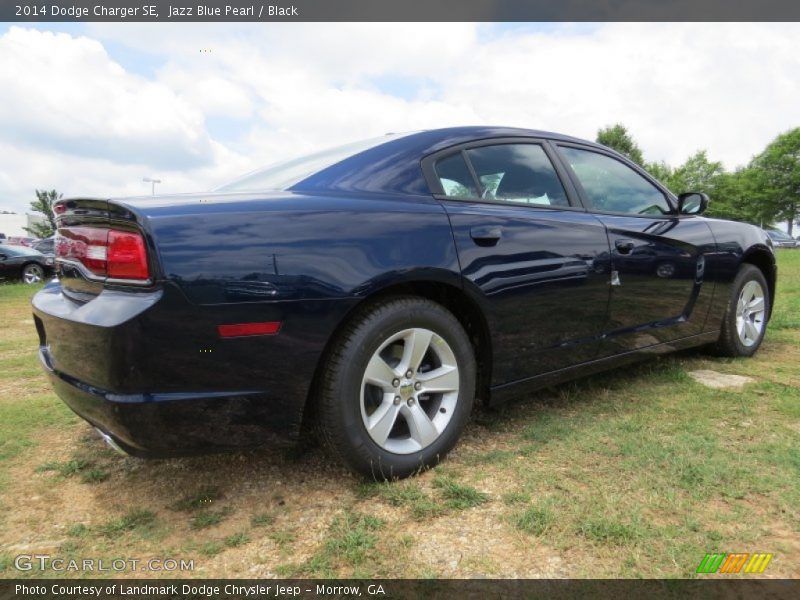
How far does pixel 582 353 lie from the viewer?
2.76 meters

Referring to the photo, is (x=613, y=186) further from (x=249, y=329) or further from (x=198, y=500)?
(x=198, y=500)

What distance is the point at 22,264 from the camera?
1343 cm

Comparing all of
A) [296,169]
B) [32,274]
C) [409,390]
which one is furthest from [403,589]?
[32,274]

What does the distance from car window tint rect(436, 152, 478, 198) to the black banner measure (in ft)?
4.93

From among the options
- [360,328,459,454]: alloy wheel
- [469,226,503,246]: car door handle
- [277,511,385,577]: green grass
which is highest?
[469,226,503,246]: car door handle

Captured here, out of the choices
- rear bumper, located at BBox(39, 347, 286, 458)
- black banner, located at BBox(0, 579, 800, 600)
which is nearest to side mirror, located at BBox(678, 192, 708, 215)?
black banner, located at BBox(0, 579, 800, 600)

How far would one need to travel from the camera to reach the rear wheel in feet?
44.3

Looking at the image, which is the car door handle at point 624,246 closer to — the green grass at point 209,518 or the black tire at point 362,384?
the black tire at point 362,384

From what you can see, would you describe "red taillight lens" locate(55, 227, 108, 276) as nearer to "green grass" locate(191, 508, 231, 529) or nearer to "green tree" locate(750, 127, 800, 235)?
"green grass" locate(191, 508, 231, 529)

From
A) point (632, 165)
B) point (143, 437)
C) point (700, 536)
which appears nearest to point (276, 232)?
point (143, 437)

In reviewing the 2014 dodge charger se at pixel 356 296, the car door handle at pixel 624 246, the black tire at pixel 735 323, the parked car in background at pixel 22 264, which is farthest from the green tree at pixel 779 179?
the 2014 dodge charger se at pixel 356 296

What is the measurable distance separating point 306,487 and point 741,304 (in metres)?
3.33

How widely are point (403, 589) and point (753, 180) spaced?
161 ft

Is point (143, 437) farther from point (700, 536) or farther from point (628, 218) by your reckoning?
point (628, 218)
